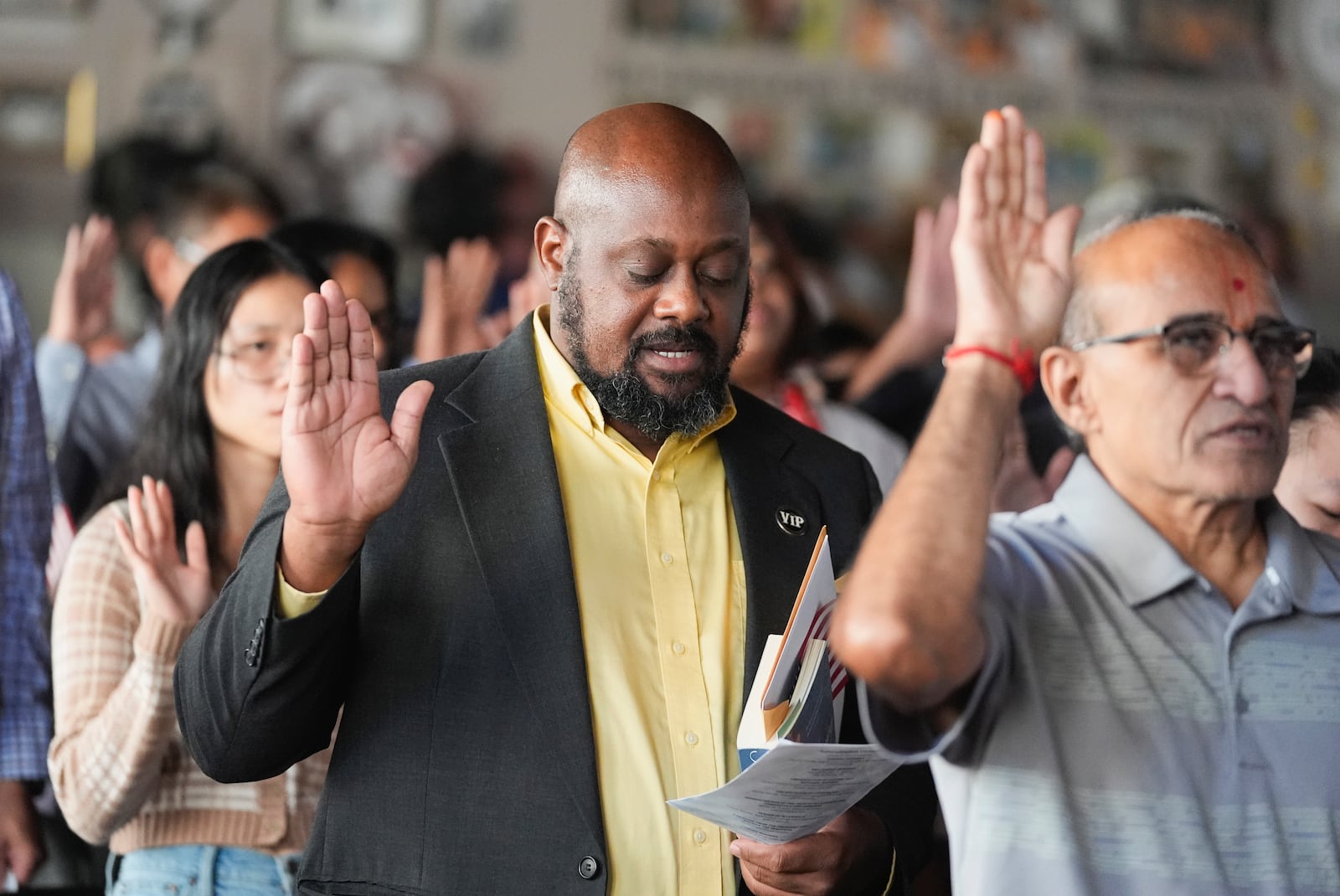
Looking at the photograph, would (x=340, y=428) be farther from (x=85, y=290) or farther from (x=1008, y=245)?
(x=85, y=290)

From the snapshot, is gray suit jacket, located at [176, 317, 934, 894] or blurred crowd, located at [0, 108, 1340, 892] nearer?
gray suit jacket, located at [176, 317, 934, 894]

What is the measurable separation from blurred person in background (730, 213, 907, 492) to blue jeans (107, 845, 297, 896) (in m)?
1.63

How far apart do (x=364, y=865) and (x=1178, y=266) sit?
3.98 feet

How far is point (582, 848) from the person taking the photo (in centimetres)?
183

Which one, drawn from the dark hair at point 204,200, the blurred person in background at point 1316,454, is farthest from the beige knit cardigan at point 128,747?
the dark hair at point 204,200

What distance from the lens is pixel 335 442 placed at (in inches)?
72.6

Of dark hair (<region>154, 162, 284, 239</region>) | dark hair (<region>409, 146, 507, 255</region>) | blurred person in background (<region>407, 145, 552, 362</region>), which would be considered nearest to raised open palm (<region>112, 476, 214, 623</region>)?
dark hair (<region>154, 162, 284, 239</region>)

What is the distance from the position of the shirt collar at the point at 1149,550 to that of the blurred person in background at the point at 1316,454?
0.53m

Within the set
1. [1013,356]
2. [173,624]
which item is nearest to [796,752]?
[1013,356]

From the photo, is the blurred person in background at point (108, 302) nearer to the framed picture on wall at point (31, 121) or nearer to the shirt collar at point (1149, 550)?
the framed picture on wall at point (31, 121)

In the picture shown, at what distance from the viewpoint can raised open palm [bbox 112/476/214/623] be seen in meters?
2.36

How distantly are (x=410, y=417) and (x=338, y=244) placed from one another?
4.95 ft

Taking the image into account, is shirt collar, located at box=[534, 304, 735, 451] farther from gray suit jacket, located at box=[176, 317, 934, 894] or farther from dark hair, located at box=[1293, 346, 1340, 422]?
dark hair, located at box=[1293, 346, 1340, 422]

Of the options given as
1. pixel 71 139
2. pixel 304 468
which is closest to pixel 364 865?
pixel 304 468
